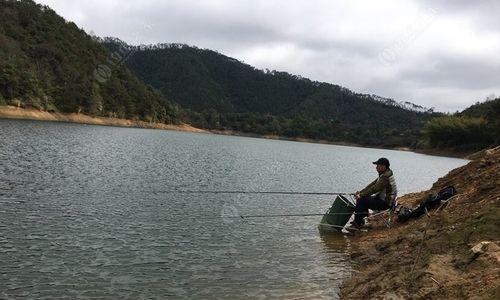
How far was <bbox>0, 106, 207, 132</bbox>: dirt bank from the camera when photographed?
90000mm

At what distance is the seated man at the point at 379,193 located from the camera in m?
15.5

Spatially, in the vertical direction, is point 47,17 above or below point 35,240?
above

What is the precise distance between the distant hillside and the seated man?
92.9m

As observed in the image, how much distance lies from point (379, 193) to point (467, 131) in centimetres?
11541

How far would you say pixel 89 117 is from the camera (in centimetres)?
12025

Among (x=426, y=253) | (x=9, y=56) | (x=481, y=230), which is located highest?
(x=9, y=56)

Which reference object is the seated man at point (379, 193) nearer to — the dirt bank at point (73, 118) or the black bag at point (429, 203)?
the black bag at point (429, 203)

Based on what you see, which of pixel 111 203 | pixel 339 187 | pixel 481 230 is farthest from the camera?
pixel 339 187

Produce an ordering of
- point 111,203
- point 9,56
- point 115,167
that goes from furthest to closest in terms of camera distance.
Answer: point 9,56 → point 115,167 → point 111,203

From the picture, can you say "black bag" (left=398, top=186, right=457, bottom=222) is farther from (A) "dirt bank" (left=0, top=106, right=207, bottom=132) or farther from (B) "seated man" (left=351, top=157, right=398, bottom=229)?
(A) "dirt bank" (left=0, top=106, right=207, bottom=132)

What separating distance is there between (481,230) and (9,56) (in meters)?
114

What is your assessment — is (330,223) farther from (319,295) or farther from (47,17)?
(47,17)

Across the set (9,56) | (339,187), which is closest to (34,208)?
(339,187)

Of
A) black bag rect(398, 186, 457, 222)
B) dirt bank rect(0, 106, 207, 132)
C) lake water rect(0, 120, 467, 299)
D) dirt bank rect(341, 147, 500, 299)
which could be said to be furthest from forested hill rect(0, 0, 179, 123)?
dirt bank rect(341, 147, 500, 299)
